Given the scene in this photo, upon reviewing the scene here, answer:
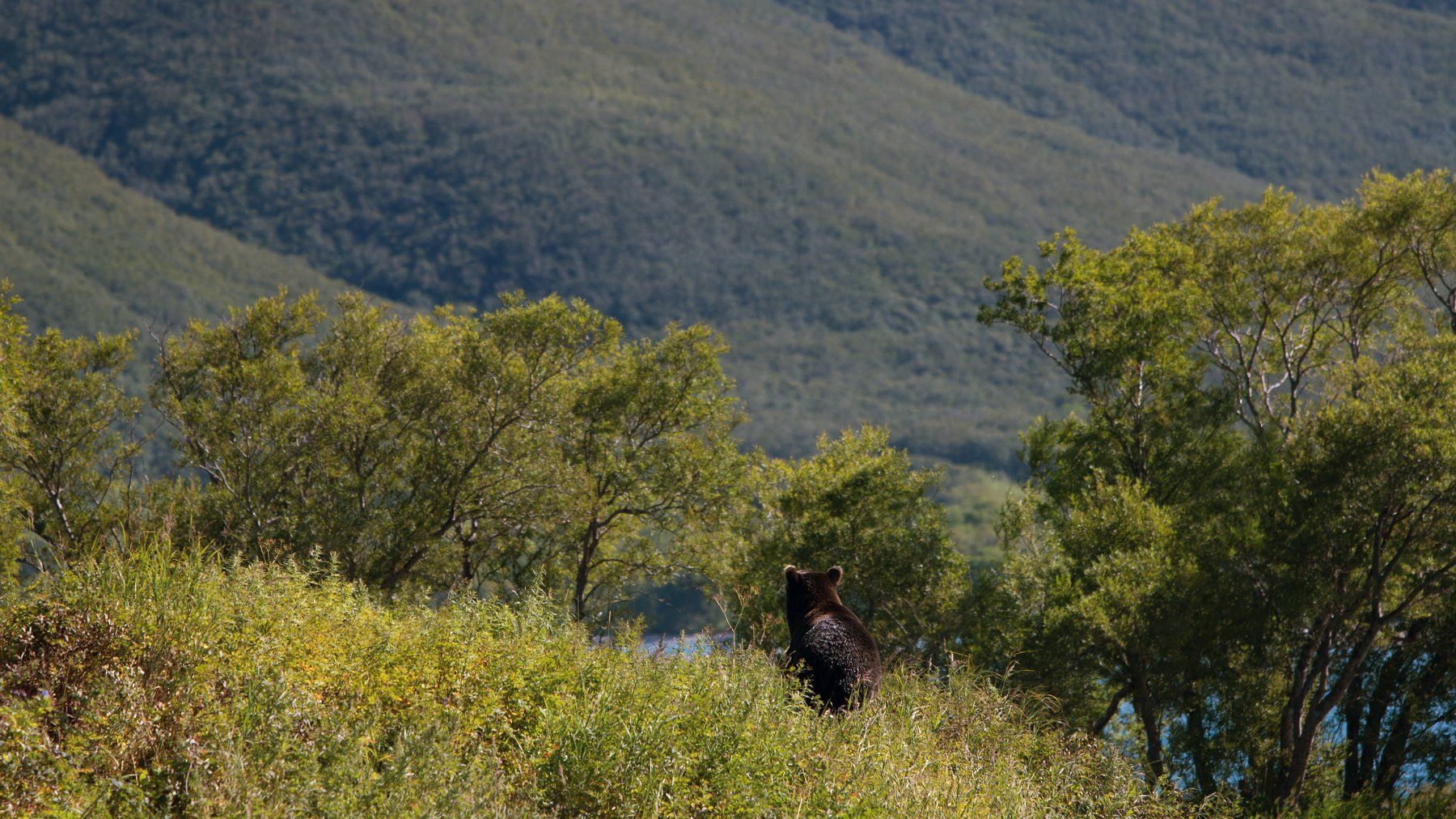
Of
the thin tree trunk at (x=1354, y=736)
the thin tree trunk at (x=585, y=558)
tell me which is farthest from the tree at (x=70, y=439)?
the thin tree trunk at (x=1354, y=736)

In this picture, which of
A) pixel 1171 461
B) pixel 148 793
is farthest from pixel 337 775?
pixel 1171 461

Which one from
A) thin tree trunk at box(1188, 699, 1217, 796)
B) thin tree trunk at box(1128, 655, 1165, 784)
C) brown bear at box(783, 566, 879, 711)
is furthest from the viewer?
thin tree trunk at box(1188, 699, 1217, 796)

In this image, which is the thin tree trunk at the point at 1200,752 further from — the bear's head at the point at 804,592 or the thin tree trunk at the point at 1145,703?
the bear's head at the point at 804,592

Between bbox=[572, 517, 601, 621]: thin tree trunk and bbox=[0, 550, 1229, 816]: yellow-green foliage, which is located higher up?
bbox=[0, 550, 1229, 816]: yellow-green foliage

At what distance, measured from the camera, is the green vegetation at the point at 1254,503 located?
1806cm

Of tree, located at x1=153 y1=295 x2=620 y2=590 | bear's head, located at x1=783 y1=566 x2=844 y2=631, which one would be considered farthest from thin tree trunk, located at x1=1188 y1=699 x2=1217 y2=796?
tree, located at x1=153 y1=295 x2=620 y2=590

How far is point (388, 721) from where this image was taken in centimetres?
783

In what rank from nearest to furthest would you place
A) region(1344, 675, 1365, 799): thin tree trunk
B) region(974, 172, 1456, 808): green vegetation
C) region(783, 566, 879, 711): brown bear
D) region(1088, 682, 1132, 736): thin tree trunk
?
region(783, 566, 879, 711): brown bear
region(974, 172, 1456, 808): green vegetation
region(1344, 675, 1365, 799): thin tree trunk
region(1088, 682, 1132, 736): thin tree trunk

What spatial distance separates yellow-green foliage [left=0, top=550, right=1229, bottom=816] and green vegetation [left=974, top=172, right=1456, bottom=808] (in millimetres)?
8117

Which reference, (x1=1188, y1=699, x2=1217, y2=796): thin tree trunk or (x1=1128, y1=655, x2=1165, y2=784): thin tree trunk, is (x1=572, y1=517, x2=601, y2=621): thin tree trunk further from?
(x1=1188, y1=699, x2=1217, y2=796): thin tree trunk

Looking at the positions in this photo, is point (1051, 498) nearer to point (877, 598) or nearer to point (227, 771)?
point (877, 598)

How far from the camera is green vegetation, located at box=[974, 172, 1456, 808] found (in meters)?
18.1

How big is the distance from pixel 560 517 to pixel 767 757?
55.9ft

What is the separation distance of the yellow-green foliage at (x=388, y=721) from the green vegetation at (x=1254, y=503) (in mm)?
8117
